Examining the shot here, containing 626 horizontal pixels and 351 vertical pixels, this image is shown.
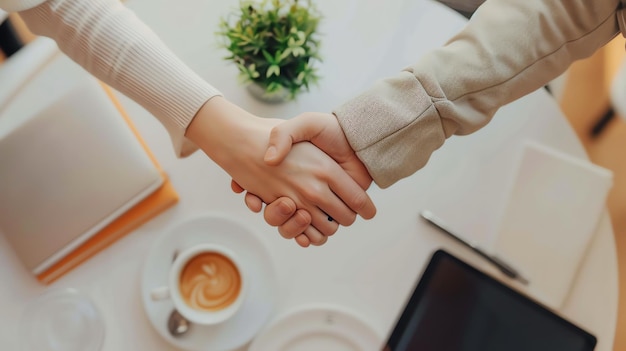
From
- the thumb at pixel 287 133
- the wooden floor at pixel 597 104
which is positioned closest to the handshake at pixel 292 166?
the thumb at pixel 287 133

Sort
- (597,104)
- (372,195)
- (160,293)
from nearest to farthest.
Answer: (160,293)
(372,195)
(597,104)

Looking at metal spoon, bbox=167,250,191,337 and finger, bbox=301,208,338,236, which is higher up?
finger, bbox=301,208,338,236

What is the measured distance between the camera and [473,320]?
0.69m

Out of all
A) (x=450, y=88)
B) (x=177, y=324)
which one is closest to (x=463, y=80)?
(x=450, y=88)

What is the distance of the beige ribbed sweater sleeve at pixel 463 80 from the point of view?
680mm

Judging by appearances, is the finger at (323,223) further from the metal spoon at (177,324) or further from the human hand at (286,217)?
the metal spoon at (177,324)

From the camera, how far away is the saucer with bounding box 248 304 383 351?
2.36ft

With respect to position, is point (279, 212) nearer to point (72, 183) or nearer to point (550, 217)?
point (72, 183)

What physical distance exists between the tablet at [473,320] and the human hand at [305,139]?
14 cm

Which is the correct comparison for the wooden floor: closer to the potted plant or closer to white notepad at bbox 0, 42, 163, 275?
the potted plant

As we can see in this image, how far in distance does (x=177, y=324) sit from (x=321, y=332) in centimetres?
20

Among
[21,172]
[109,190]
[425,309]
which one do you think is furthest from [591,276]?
[21,172]

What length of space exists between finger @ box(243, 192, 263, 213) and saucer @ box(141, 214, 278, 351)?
0.04 metres

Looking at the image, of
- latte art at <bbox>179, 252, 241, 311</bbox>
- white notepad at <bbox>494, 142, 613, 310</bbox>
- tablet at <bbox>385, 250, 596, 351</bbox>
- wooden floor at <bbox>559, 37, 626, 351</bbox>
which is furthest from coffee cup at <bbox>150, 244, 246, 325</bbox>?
wooden floor at <bbox>559, 37, 626, 351</bbox>
